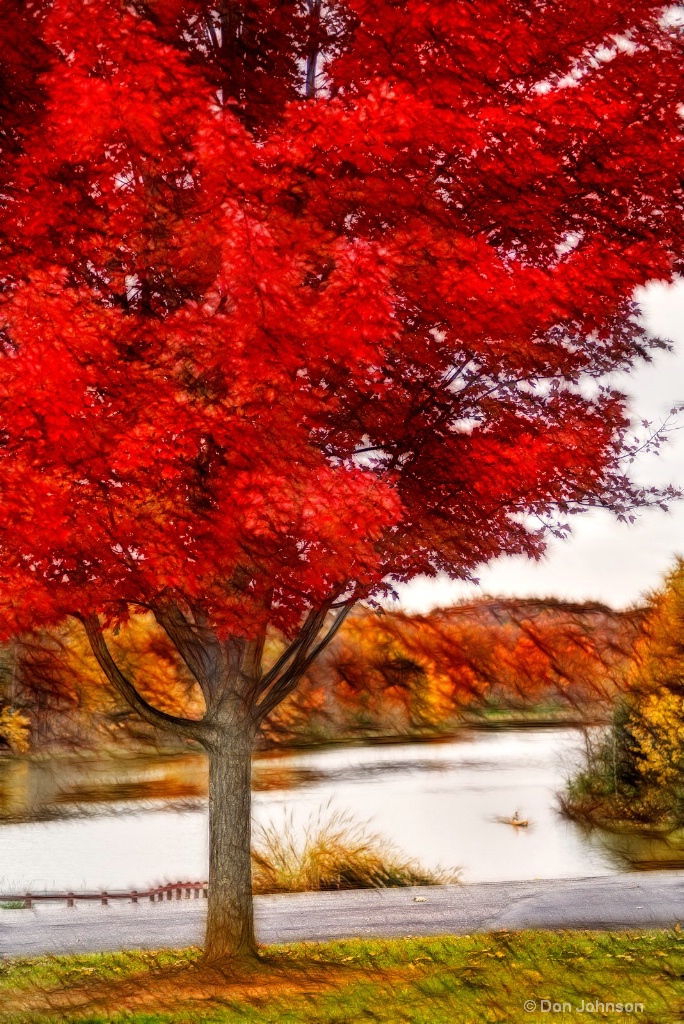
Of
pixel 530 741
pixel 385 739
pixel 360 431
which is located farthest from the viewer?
pixel 530 741

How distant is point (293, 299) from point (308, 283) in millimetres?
1680

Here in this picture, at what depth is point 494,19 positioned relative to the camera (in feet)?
32.0

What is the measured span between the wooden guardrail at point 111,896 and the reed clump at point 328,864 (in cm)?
205

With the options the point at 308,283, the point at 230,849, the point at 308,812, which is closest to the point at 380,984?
the point at 230,849

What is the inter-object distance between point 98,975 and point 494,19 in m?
10.0

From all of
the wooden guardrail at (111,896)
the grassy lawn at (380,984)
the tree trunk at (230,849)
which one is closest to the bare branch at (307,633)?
the tree trunk at (230,849)

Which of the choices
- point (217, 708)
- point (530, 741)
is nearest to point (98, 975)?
point (217, 708)

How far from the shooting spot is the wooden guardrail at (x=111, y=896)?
65.3ft

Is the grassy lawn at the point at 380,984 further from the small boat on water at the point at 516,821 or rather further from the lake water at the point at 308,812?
the small boat on water at the point at 516,821

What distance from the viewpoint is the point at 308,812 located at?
35750 mm

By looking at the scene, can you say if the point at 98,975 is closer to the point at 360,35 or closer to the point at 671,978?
the point at 671,978

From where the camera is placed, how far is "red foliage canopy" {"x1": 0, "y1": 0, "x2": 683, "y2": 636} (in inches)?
344

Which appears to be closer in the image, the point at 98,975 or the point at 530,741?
the point at 98,975

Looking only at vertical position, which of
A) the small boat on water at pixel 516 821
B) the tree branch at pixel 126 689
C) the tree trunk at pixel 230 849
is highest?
the tree branch at pixel 126 689
